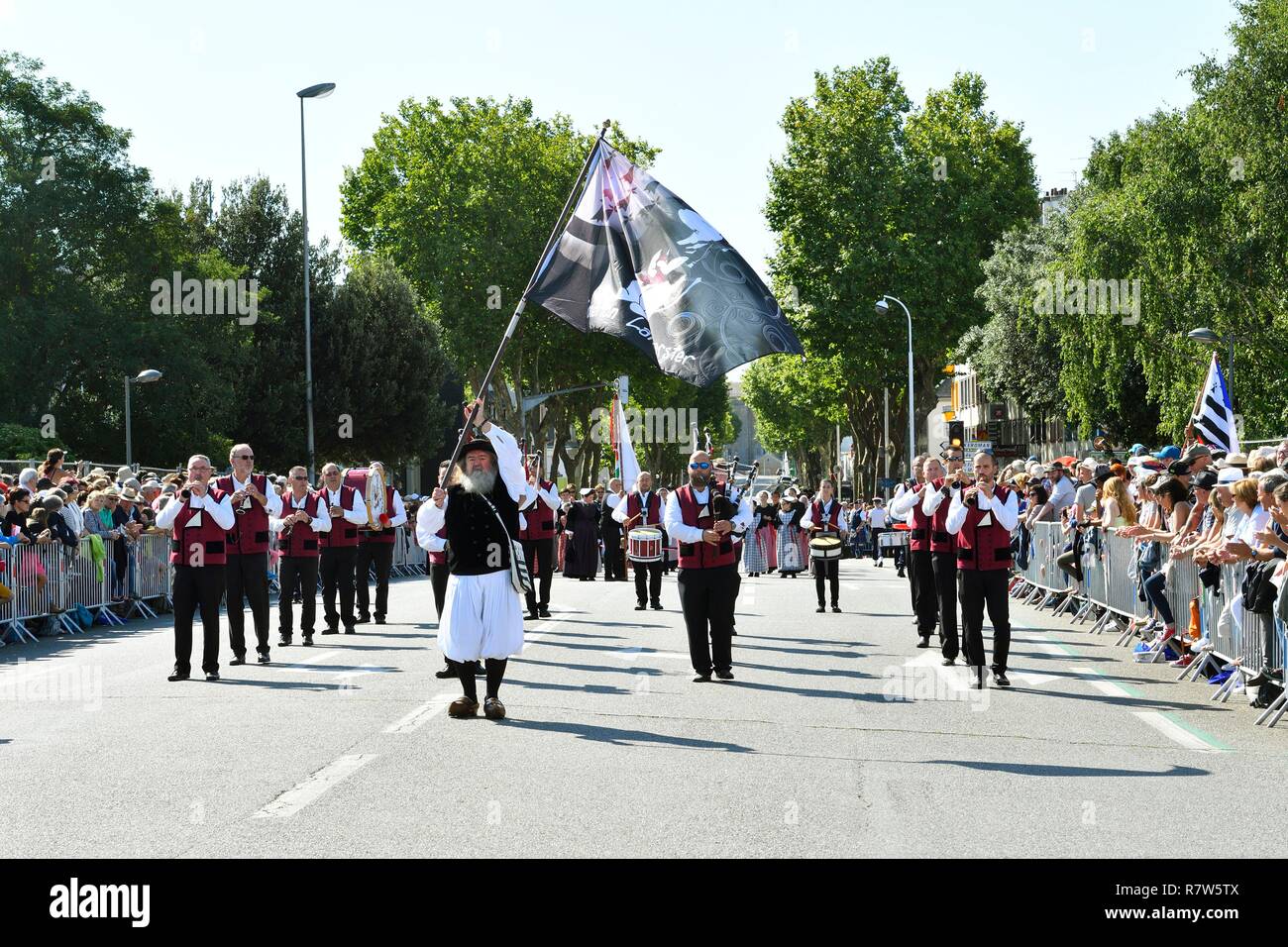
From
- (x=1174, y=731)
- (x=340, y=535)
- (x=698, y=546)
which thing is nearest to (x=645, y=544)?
(x=340, y=535)

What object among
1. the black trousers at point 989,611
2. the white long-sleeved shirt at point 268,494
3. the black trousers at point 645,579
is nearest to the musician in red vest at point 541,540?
the black trousers at point 645,579

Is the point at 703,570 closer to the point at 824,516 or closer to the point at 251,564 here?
Answer: the point at 251,564

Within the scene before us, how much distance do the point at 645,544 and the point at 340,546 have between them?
5478mm

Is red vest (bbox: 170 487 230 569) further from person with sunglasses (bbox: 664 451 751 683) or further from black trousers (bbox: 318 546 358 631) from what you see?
black trousers (bbox: 318 546 358 631)

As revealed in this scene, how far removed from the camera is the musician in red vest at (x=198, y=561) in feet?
44.4

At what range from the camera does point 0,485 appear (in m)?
18.8

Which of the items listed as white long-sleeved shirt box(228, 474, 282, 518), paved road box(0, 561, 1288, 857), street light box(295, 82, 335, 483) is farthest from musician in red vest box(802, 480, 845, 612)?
street light box(295, 82, 335, 483)

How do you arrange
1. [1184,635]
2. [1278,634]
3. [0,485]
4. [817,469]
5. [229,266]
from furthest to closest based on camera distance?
[817,469], [229,266], [0,485], [1184,635], [1278,634]

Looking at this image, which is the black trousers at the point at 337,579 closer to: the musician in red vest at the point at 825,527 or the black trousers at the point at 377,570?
the black trousers at the point at 377,570

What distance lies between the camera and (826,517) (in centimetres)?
2220
